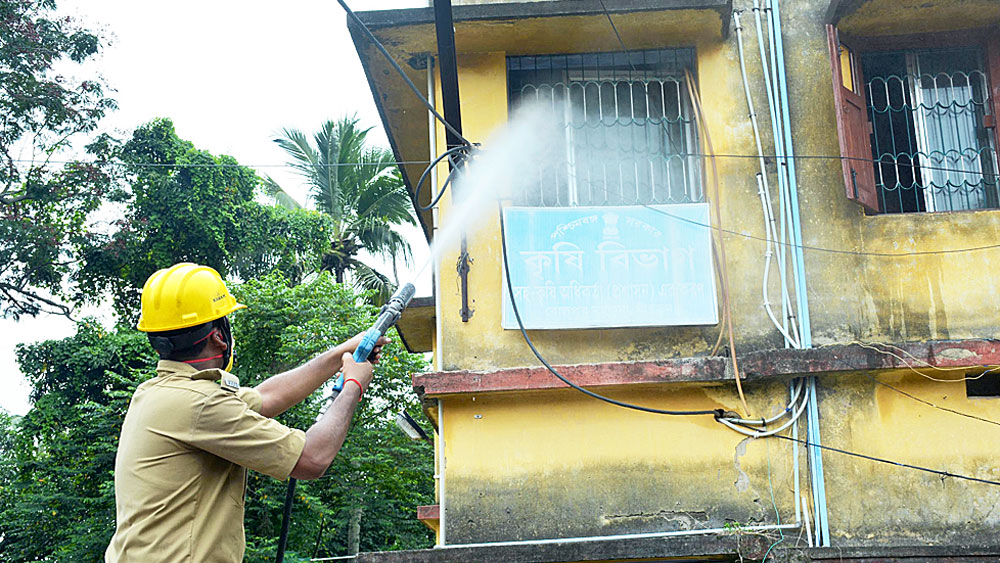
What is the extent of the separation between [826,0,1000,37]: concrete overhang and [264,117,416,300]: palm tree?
18481mm

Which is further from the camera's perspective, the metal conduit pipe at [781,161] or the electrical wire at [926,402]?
the metal conduit pipe at [781,161]

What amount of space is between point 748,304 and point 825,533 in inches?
65.2

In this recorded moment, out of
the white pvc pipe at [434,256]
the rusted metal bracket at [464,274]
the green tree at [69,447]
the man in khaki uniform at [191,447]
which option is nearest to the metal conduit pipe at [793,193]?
the rusted metal bracket at [464,274]

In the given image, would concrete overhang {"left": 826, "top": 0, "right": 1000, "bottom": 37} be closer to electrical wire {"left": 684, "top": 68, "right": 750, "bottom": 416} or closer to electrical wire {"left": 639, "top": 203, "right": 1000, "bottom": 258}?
electrical wire {"left": 684, "top": 68, "right": 750, "bottom": 416}

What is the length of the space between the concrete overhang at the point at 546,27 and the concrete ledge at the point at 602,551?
8.13 feet

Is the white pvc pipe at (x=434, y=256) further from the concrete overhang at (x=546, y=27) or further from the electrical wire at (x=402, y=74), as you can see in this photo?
the electrical wire at (x=402, y=74)

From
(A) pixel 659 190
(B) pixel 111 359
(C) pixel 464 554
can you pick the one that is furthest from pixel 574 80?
(B) pixel 111 359

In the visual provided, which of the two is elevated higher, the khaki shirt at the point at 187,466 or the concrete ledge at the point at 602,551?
the khaki shirt at the point at 187,466

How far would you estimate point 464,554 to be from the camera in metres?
6.40

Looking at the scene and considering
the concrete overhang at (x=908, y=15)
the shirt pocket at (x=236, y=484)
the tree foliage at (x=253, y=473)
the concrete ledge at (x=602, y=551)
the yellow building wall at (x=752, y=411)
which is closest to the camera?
the shirt pocket at (x=236, y=484)

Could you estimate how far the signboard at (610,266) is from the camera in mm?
6863

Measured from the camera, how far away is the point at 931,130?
7.44 metres

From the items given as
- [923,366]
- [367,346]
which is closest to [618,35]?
[923,366]

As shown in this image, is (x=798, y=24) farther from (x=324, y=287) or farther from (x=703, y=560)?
(x=324, y=287)
